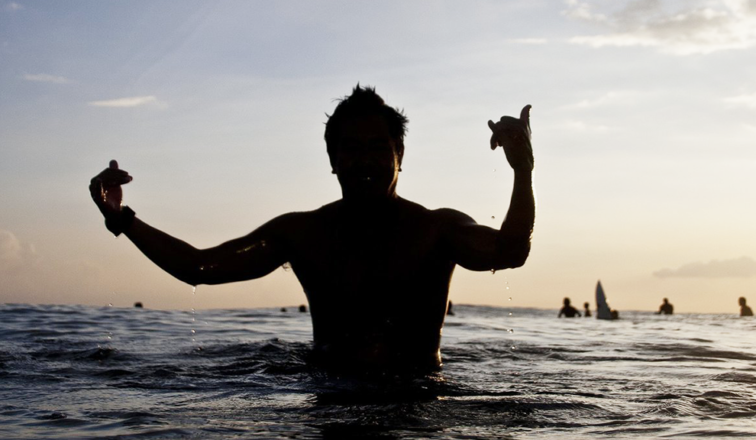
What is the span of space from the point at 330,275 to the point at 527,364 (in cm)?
279

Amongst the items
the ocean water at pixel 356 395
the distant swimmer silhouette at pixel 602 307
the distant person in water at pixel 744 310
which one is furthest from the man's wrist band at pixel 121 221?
the distant person in water at pixel 744 310

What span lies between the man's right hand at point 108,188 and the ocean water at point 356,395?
1032mm

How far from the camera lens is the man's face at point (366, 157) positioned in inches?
180

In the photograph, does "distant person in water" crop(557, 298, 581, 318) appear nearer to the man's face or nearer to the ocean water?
the ocean water

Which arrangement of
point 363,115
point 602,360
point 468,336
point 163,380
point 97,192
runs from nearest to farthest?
point 97,192 → point 363,115 → point 163,380 → point 602,360 → point 468,336

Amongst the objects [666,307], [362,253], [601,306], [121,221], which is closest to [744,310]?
[666,307]

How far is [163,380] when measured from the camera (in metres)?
5.36

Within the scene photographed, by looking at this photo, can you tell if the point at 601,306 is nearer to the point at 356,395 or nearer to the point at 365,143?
the point at 365,143

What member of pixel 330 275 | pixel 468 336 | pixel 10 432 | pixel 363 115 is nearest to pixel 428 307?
pixel 330 275

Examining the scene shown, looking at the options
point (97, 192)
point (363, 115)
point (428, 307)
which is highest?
point (363, 115)

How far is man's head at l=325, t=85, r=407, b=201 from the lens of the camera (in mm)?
4586

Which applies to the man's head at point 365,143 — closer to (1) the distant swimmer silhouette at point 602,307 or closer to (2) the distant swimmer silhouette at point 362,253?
(2) the distant swimmer silhouette at point 362,253

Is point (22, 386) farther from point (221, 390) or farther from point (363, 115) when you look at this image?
point (363, 115)

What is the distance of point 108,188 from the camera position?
4.40 meters
